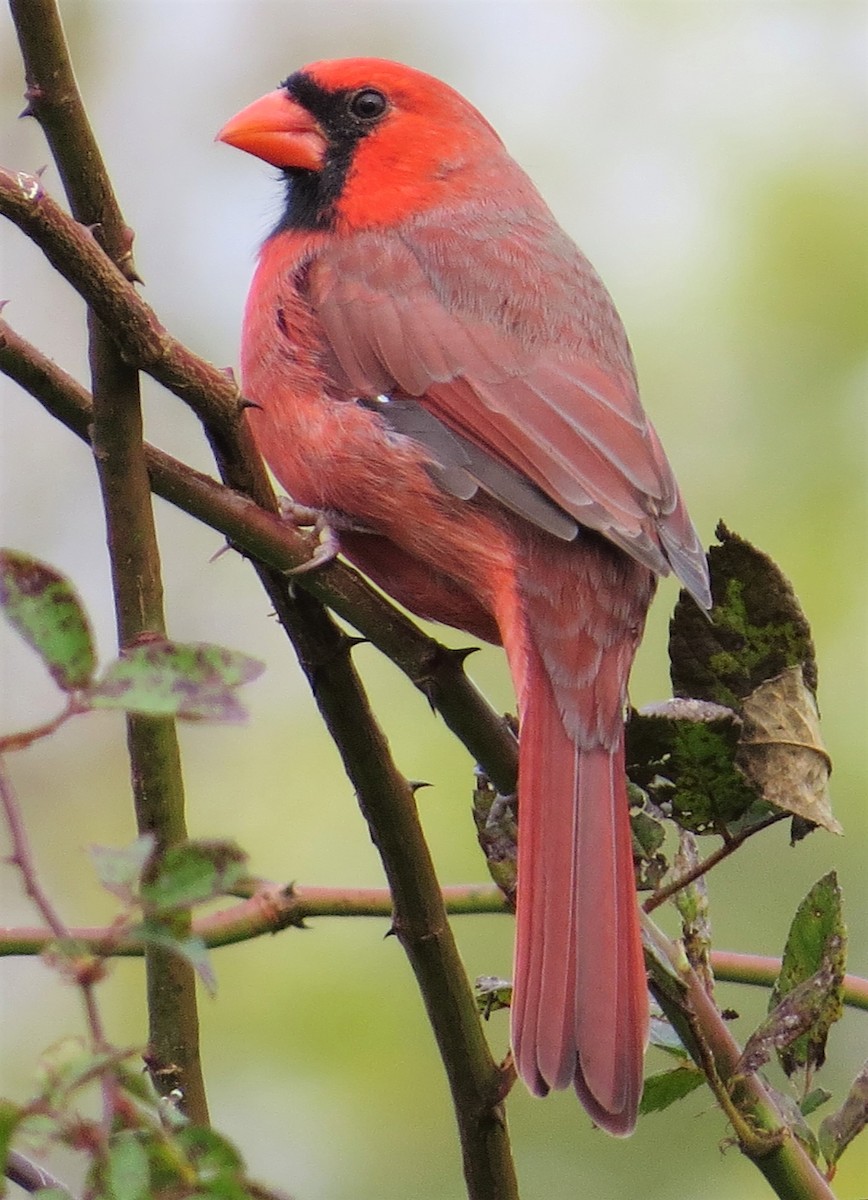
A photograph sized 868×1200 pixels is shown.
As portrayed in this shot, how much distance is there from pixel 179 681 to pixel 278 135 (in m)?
1.98

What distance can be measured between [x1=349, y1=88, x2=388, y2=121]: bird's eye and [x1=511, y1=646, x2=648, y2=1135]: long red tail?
1.10 metres

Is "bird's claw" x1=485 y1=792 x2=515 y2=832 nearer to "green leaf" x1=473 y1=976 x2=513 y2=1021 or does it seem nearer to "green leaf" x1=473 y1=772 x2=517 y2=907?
"green leaf" x1=473 y1=772 x2=517 y2=907

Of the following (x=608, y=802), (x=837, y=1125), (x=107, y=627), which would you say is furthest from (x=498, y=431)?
(x=107, y=627)

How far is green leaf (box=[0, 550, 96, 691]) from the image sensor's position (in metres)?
0.71

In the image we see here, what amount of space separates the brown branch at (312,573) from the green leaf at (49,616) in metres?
0.48

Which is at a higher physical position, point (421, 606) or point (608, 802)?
point (421, 606)

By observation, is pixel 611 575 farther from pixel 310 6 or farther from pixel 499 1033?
pixel 310 6

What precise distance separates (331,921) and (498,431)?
1.02 metres

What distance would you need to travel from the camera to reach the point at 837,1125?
1.31 m

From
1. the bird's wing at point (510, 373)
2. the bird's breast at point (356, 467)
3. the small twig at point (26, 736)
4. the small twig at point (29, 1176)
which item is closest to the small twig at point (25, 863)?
the small twig at point (26, 736)

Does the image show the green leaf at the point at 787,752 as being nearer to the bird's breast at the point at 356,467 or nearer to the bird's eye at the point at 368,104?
the bird's breast at the point at 356,467

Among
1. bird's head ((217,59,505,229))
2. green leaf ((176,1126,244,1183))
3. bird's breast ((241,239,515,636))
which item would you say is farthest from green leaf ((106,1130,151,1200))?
bird's head ((217,59,505,229))

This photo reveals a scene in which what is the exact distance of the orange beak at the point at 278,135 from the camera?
98.8 inches

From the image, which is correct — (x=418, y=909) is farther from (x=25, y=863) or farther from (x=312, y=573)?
(x=25, y=863)
